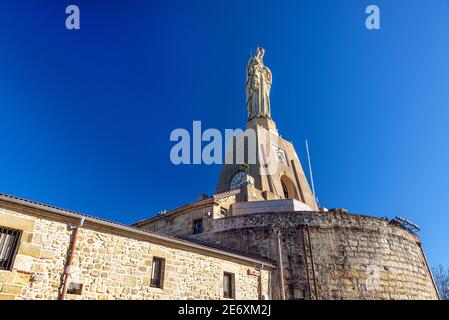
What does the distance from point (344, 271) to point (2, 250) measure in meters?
13.1

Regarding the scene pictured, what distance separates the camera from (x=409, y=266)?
15.6 metres

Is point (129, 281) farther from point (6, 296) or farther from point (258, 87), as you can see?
point (258, 87)

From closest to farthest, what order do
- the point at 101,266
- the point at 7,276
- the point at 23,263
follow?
the point at 7,276 < the point at 23,263 < the point at 101,266

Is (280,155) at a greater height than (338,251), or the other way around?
(280,155)

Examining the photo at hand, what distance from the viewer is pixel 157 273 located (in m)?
10.2

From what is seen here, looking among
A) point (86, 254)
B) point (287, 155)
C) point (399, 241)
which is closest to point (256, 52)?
point (287, 155)

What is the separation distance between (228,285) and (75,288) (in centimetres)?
566

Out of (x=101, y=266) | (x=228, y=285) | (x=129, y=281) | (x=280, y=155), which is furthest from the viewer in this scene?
(x=280, y=155)

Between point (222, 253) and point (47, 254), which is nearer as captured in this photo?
point (47, 254)

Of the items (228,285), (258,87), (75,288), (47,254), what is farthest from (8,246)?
(258,87)

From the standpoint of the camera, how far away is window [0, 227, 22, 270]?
7.56 metres

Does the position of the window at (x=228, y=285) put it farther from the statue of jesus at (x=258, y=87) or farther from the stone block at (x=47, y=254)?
the statue of jesus at (x=258, y=87)

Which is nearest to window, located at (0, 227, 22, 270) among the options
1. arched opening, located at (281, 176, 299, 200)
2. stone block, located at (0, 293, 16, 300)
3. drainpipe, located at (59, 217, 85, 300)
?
stone block, located at (0, 293, 16, 300)
